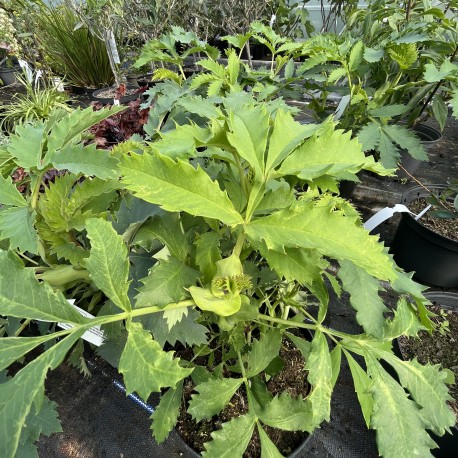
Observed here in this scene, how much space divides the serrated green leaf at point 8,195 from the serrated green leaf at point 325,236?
35 cm

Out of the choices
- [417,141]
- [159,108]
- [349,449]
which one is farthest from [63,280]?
[417,141]

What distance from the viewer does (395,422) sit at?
41 cm

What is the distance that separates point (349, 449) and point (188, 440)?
1.28 feet

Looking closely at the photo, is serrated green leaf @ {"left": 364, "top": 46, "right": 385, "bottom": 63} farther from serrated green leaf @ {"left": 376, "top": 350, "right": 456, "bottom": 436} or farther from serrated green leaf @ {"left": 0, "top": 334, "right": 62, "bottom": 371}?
serrated green leaf @ {"left": 0, "top": 334, "right": 62, "bottom": 371}

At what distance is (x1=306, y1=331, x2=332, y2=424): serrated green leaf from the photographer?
407mm

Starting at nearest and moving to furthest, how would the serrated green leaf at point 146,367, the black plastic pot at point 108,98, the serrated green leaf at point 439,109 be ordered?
the serrated green leaf at point 146,367 < the serrated green leaf at point 439,109 < the black plastic pot at point 108,98

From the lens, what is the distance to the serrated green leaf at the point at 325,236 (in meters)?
0.35

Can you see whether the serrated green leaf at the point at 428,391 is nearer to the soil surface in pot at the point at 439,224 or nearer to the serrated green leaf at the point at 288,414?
the serrated green leaf at the point at 288,414

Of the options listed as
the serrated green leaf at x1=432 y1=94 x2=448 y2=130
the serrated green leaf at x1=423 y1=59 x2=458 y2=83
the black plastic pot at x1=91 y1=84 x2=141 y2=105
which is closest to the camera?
the serrated green leaf at x1=423 y1=59 x2=458 y2=83

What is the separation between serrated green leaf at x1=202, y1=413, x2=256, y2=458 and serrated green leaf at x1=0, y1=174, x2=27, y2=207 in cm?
44

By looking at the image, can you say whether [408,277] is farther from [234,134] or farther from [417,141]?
[417,141]

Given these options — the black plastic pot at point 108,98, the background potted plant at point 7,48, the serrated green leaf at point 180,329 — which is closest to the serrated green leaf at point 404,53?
the serrated green leaf at point 180,329

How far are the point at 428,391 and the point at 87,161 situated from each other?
1.97 feet

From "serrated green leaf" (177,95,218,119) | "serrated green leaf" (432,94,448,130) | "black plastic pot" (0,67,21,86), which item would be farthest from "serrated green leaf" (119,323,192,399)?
"black plastic pot" (0,67,21,86)
